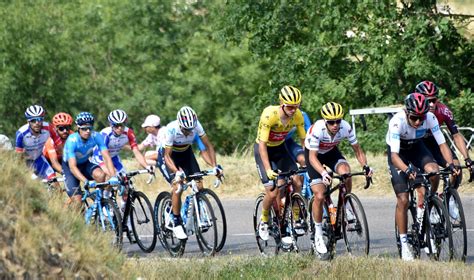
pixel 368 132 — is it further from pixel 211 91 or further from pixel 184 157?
pixel 211 91

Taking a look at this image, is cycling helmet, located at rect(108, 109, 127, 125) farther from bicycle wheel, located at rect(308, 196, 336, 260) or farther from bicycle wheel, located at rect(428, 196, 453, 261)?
bicycle wheel, located at rect(428, 196, 453, 261)

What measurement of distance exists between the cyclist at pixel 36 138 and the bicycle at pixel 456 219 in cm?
649

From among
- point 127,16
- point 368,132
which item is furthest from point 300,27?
point 127,16

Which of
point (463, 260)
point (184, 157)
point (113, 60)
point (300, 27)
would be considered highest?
point (113, 60)

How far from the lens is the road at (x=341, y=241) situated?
14641 millimetres

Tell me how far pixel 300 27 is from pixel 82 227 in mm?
21089

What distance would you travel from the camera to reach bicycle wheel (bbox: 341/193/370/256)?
1325 cm

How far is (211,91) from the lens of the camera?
46062 millimetres

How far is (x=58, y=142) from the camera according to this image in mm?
16953

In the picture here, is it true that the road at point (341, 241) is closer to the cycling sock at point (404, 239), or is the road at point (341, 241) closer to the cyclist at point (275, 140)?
the cycling sock at point (404, 239)

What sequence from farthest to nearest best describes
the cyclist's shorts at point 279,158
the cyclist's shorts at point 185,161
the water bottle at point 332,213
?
the cyclist's shorts at point 185,161 → the cyclist's shorts at point 279,158 → the water bottle at point 332,213

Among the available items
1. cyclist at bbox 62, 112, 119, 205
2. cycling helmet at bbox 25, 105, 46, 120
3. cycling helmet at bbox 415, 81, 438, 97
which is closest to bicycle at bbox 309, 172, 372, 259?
cycling helmet at bbox 415, 81, 438, 97

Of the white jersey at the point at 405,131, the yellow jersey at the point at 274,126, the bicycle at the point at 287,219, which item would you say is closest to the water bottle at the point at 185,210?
the bicycle at the point at 287,219

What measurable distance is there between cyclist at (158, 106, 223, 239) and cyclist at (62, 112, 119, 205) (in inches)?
32.4
